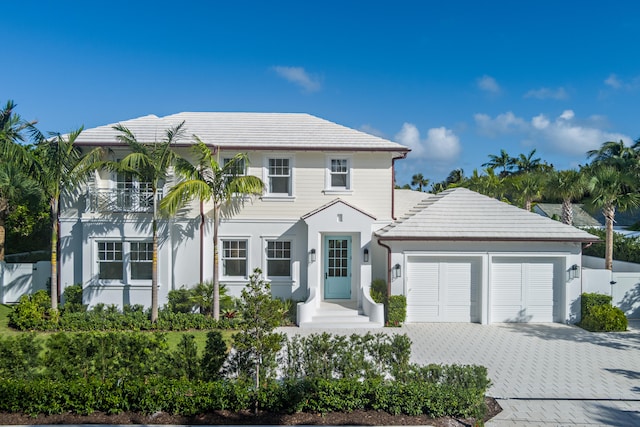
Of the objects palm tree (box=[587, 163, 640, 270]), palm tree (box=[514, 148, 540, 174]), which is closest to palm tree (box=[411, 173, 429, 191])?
palm tree (box=[514, 148, 540, 174])

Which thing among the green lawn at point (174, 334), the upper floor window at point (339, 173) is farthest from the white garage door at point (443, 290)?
the green lawn at point (174, 334)

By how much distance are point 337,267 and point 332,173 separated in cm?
391

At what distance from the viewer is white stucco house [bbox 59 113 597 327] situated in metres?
14.6

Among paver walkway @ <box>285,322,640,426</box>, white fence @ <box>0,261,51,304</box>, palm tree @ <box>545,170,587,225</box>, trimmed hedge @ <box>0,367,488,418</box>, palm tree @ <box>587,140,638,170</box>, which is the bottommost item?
paver walkway @ <box>285,322,640,426</box>

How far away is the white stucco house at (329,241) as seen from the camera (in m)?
14.6

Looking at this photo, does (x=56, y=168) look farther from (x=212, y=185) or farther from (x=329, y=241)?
(x=329, y=241)

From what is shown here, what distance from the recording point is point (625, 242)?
784 inches

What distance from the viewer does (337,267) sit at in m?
16.1

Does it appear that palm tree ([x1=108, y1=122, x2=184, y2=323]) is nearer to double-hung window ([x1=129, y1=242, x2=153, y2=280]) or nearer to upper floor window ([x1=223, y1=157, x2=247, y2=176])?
double-hung window ([x1=129, y1=242, x2=153, y2=280])

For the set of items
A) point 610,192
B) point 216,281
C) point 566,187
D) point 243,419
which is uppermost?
point 566,187

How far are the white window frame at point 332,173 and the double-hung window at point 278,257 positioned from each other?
113 inches

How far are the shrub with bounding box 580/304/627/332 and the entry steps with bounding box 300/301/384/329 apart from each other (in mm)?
7407

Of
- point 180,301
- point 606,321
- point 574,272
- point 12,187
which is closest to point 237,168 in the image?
point 180,301

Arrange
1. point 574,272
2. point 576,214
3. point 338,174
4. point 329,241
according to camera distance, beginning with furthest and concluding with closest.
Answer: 1. point 576,214
2. point 338,174
3. point 329,241
4. point 574,272
